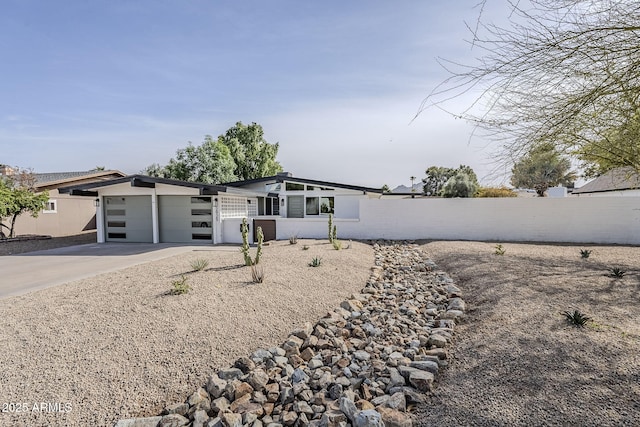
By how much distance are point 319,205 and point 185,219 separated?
7756 millimetres

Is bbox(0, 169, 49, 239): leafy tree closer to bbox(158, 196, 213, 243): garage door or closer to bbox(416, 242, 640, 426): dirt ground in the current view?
bbox(158, 196, 213, 243): garage door

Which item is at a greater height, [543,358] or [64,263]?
[64,263]

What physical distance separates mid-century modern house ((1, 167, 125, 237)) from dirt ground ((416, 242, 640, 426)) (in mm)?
19537

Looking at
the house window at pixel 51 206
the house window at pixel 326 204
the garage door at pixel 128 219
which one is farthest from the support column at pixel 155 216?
the house window at pixel 326 204

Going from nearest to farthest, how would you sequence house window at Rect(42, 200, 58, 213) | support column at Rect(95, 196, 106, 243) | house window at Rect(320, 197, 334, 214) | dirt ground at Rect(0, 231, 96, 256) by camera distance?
dirt ground at Rect(0, 231, 96, 256), support column at Rect(95, 196, 106, 243), house window at Rect(42, 200, 58, 213), house window at Rect(320, 197, 334, 214)

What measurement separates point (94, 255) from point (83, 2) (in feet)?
26.1

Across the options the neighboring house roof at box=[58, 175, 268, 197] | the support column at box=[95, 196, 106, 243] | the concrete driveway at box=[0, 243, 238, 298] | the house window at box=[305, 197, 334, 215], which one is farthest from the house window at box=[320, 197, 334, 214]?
the support column at box=[95, 196, 106, 243]

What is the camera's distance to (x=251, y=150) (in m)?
32.1

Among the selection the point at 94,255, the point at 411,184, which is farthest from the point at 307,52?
the point at 411,184

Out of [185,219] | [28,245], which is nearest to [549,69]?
[185,219]

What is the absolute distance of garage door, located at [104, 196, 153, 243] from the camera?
1508 centimetres

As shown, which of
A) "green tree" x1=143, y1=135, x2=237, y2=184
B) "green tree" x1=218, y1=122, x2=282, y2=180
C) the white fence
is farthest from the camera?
"green tree" x1=218, y1=122, x2=282, y2=180

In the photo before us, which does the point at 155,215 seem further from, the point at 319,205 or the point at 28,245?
the point at 319,205

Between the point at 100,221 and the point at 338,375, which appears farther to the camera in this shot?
the point at 100,221
